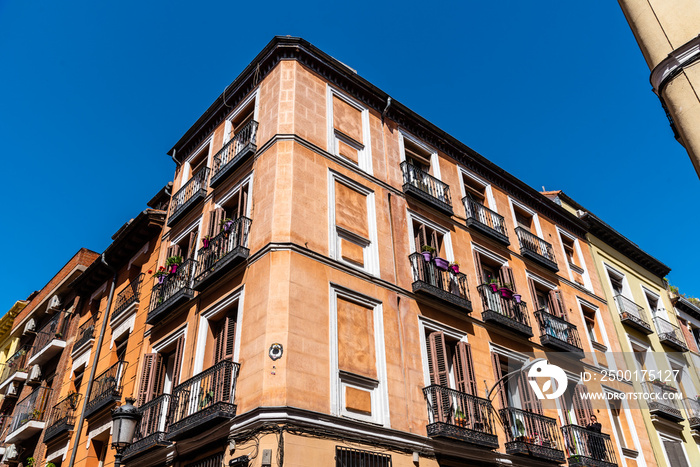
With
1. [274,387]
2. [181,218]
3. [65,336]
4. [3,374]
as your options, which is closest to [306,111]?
[181,218]

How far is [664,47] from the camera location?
1144 centimetres

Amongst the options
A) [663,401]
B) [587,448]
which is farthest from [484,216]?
[663,401]

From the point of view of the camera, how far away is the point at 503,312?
16547 mm

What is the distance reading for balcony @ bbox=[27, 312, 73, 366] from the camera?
22109mm

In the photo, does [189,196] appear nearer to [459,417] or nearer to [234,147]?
[234,147]

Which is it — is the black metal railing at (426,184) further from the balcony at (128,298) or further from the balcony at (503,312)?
the balcony at (128,298)

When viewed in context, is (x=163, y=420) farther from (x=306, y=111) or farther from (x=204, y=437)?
(x=306, y=111)

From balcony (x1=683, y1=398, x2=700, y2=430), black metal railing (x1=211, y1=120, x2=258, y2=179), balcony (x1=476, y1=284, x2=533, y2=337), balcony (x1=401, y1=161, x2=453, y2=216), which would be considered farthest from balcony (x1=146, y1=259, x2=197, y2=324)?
balcony (x1=683, y1=398, x2=700, y2=430)

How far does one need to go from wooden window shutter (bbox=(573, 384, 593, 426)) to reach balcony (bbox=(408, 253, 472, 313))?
17.2 ft

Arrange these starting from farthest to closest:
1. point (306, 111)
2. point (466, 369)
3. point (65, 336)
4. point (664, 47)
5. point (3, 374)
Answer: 1. point (3, 374)
2. point (65, 336)
3. point (306, 111)
4. point (466, 369)
5. point (664, 47)

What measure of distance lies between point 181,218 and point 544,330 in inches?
474

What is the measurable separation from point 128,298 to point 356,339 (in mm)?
10062

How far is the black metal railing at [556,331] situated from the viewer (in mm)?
17297

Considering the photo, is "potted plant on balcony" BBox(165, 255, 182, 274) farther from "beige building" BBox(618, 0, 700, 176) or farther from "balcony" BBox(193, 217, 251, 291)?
"beige building" BBox(618, 0, 700, 176)
